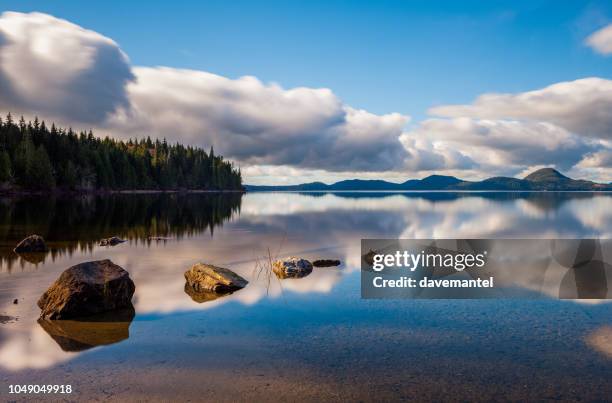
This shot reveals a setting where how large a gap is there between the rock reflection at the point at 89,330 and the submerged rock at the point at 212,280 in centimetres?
353

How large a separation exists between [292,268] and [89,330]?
1003 centimetres

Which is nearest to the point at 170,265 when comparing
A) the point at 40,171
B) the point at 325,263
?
the point at 325,263

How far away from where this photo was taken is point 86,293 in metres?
13.9

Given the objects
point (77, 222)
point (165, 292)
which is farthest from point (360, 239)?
point (77, 222)

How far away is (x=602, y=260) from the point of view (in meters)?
24.9

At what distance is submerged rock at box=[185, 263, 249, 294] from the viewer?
671 inches

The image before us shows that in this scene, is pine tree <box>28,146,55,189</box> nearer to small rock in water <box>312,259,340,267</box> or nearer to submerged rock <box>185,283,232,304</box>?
small rock in water <box>312,259,340,267</box>

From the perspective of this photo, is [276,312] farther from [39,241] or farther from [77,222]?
[77,222]

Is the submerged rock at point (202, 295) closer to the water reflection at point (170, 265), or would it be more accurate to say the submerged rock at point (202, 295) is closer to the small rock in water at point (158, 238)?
the water reflection at point (170, 265)

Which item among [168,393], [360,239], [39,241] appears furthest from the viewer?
[360,239]

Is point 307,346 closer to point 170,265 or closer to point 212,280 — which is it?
point 212,280

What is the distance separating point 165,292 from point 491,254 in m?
20.8

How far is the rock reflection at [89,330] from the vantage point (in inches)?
447

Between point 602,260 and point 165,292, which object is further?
point 602,260
